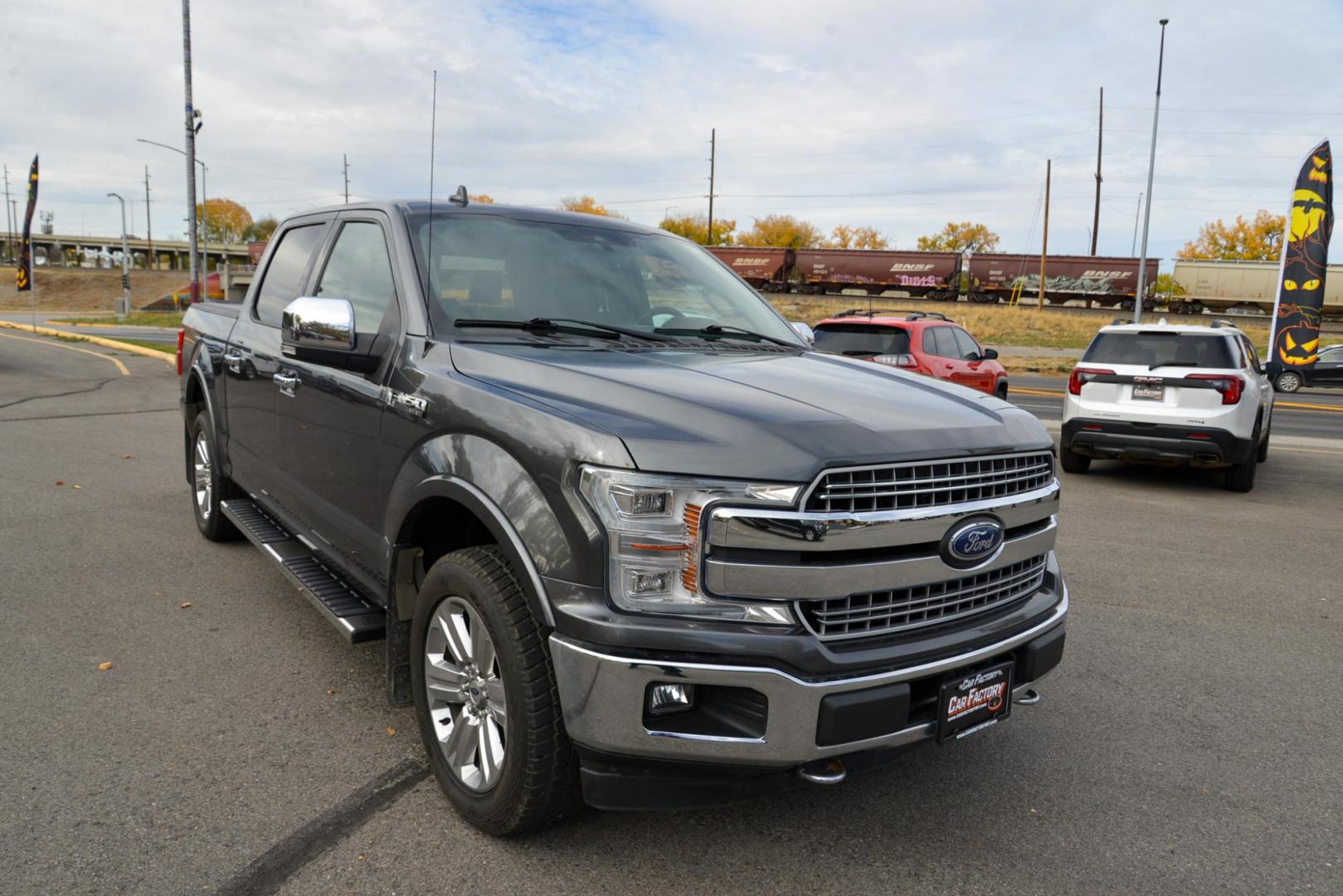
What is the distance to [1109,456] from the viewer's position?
31.9 feet

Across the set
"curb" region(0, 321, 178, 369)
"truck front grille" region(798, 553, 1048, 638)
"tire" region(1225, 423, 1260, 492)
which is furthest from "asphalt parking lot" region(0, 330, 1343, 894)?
"curb" region(0, 321, 178, 369)

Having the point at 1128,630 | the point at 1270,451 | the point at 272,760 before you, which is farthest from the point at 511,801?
the point at 1270,451

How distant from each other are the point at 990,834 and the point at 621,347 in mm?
1987

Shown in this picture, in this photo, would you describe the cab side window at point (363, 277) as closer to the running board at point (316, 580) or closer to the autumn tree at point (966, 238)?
the running board at point (316, 580)

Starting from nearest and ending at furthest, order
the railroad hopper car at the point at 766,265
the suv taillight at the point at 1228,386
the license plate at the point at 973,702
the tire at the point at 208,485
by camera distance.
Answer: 1. the license plate at the point at 973,702
2. the tire at the point at 208,485
3. the suv taillight at the point at 1228,386
4. the railroad hopper car at the point at 766,265

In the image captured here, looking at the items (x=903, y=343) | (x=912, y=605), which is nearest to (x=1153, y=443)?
(x=903, y=343)

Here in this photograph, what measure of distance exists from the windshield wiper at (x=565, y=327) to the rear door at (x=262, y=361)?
1.52 meters

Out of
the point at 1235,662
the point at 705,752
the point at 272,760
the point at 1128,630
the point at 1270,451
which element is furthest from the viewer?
the point at 1270,451

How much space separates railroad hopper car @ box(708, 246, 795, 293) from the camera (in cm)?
5269

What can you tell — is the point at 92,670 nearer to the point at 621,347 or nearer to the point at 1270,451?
the point at 621,347

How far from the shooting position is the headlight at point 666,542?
237 cm

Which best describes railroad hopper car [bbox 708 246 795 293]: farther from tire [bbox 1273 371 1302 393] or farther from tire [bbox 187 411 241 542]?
tire [bbox 187 411 241 542]

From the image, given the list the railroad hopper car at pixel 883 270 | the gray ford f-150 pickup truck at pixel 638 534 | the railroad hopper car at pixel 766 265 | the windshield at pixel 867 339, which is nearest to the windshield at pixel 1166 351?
the windshield at pixel 867 339

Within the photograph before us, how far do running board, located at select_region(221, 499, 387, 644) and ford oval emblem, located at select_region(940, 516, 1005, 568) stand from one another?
78.4 inches
